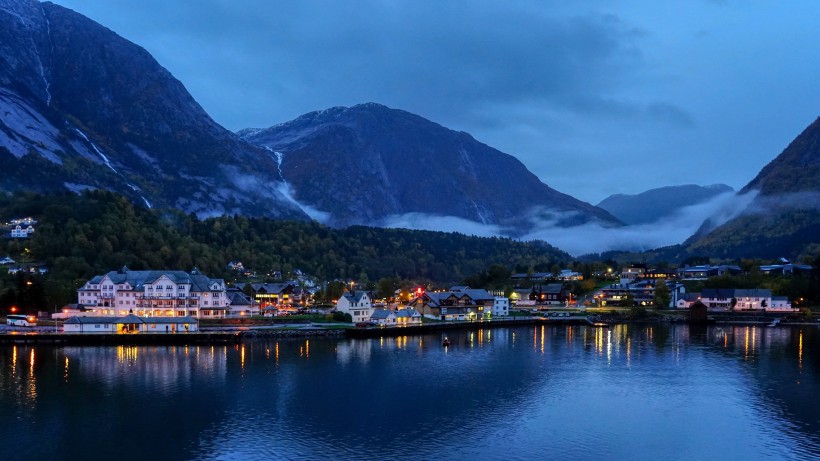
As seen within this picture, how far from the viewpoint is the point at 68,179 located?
19238 centimetres

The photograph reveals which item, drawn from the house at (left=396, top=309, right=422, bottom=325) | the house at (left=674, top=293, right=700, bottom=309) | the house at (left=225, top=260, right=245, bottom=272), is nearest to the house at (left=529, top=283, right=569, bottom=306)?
the house at (left=674, top=293, right=700, bottom=309)

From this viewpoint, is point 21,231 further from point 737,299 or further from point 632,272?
point 632,272

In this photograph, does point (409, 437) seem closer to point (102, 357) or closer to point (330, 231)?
point (102, 357)

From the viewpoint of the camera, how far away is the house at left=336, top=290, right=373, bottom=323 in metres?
78.0

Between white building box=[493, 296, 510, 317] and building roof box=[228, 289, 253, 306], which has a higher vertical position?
building roof box=[228, 289, 253, 306]

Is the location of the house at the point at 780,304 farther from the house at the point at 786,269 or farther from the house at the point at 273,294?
the house at the point at 273,294

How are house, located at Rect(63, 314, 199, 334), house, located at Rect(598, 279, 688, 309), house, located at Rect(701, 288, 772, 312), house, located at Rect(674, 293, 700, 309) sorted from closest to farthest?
house, located at Rect(63, 314, 199, 334) < house, located at Rect(701, 288, 772, 312) < house, located at Rect(674, 293, 700, 309) < house, located at Rect(598, 279, 688, 309)

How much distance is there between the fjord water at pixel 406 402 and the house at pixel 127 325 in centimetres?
550

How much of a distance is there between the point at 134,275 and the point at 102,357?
86.9 ft

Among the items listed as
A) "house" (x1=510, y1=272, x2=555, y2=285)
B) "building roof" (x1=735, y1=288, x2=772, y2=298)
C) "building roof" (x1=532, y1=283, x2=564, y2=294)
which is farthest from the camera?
"house" (x1=510, y1=272, x2=555, y2=285)

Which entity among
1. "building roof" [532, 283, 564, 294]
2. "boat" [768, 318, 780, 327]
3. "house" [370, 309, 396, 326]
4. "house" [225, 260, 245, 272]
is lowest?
"boat" [768, 318, 780, 327]

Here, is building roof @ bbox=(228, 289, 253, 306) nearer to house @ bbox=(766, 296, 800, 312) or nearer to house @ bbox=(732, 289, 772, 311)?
house @ bbox=(732, 289, 772, 311)

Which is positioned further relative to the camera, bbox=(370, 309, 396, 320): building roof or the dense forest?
the dense forest

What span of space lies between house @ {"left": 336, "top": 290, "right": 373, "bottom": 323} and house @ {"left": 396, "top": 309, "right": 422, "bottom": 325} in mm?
3571
